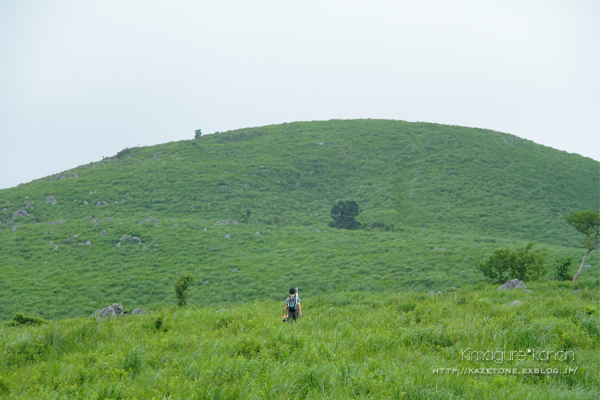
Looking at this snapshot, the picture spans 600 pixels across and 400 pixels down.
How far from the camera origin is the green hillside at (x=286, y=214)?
2666 centimetres

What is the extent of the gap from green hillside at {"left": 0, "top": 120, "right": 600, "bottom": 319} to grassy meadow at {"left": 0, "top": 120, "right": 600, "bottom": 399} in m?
0.29

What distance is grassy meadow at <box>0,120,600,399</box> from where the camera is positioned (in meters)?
5.73

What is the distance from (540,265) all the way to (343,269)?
13.4 metres

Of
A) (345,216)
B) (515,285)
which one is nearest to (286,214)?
(345,216)

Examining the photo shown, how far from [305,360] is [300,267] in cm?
2389

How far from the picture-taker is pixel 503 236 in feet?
134

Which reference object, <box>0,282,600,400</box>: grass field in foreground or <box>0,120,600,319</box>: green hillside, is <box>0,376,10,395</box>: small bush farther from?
<box>0,120,600,319</box>: green hillside

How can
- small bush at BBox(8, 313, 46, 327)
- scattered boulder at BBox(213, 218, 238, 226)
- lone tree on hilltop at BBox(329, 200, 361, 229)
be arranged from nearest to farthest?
small bush at BBox(8, 313, 46, 327) < scattered boulder at BBox(213, 218, 238, 226) < lone tree on hilltop at BBox(329, 200, 361, 229)

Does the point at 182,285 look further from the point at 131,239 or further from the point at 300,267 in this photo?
the point at 131,239

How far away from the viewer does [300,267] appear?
30.1m

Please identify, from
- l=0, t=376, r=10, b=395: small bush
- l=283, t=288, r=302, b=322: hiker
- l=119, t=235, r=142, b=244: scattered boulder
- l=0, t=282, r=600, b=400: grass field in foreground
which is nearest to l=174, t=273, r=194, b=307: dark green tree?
l=0, t=282, r=600, b=400: grass field in foreground

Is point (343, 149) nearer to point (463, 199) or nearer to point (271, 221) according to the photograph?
point (463, 199)

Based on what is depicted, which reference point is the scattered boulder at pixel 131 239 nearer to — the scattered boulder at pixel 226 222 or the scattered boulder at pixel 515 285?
the scattered boulder at pixel 226 222

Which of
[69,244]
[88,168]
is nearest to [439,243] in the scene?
[69,244]
